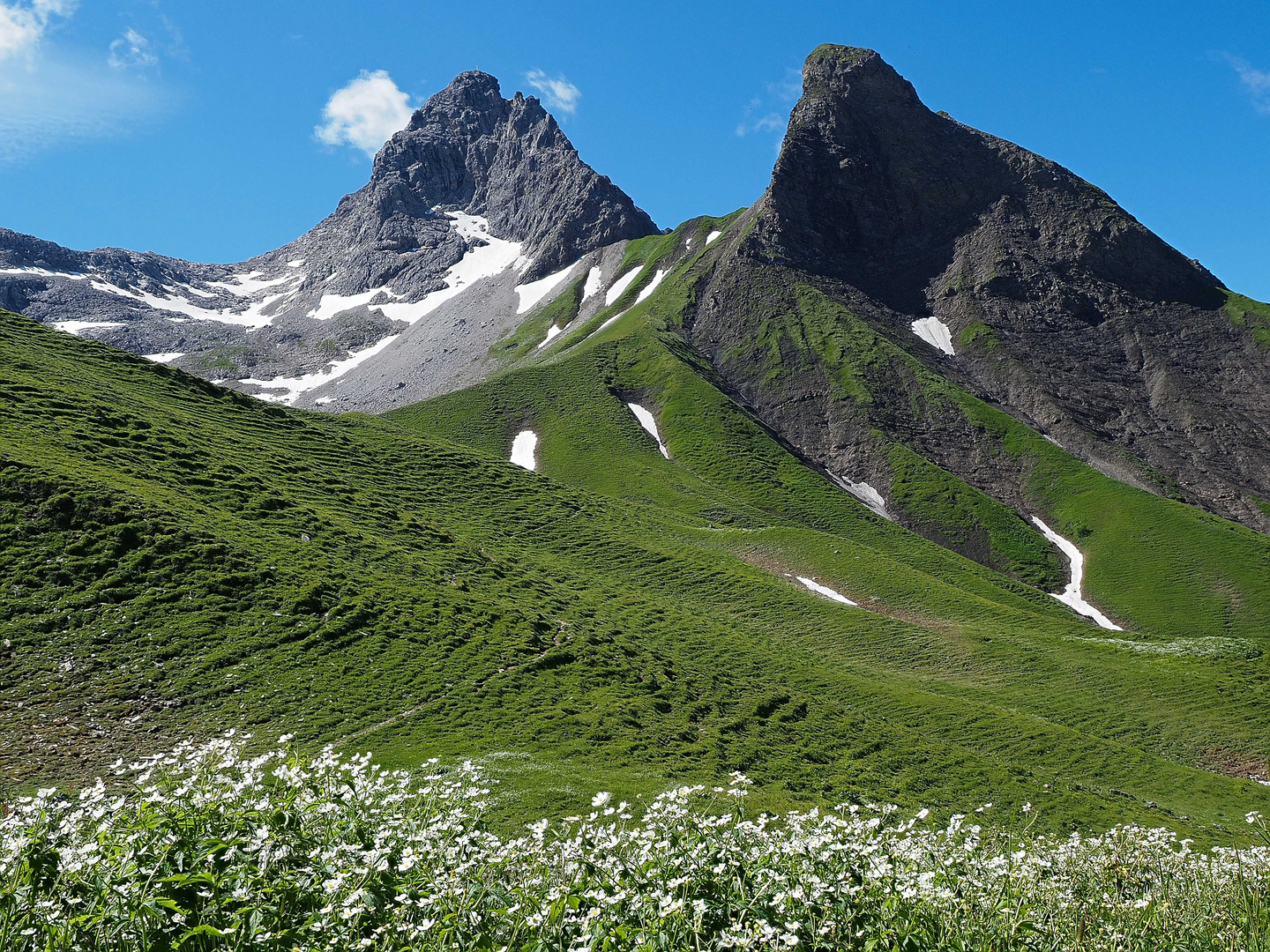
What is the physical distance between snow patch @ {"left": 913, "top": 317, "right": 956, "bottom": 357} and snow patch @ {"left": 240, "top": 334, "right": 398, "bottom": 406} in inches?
4973

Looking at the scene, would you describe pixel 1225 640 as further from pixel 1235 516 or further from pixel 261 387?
pixel 261 387

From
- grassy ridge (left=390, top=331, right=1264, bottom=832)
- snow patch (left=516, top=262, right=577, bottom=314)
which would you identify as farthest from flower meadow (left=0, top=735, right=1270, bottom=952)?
snow patch (left=516, top=262, right=577, bottom=314)

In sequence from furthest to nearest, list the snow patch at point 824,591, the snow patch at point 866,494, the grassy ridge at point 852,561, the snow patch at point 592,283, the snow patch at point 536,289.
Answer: the snow patch at point 536,289, the snow patch at point 592,283, the snow patch at point 866,494, the snow patch at point 824,591, the grassy ridge at point 852,561

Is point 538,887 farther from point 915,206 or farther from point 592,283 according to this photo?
point 592,283

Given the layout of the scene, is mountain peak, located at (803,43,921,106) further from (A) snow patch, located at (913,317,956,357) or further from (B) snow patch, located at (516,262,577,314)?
(B) snow patch, located at (516,262,577,314)

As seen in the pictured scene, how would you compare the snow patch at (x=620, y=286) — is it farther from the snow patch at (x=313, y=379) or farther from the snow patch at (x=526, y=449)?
the snow patch at (x=526, y=449)

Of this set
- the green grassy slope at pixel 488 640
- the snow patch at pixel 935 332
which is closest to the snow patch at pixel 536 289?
the snow patch at pixel 935 332

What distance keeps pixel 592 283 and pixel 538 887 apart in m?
178

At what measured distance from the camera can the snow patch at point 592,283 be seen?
173650 mm

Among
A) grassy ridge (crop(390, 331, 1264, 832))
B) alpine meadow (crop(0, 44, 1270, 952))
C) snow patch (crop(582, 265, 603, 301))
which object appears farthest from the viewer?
snow patch (crop(582, 265, 603, 301))

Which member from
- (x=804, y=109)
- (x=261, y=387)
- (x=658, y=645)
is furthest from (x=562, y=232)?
(x=658, y=645)

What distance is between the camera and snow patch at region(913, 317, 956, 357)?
13862 centimetres

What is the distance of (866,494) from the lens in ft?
338

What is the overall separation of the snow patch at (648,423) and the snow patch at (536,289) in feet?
256
